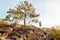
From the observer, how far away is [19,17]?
30.5 m

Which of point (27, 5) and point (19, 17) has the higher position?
point (27, 5)

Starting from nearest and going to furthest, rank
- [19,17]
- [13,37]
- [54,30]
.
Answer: [13,37] → [54,30] → [19,17]

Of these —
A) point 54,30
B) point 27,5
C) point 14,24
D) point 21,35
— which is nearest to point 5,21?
point 14,24

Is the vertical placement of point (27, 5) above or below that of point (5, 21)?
above

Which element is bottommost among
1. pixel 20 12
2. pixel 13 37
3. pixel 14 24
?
pixel 13 37

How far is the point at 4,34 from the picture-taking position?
28.9 metres

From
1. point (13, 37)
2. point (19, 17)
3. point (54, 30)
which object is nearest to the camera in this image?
point (13, 37)

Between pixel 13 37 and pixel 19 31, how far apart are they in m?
1.74

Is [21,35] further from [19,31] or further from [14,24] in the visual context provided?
[14,24]

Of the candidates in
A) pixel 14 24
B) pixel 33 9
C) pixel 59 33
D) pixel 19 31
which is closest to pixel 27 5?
pixel 33 9

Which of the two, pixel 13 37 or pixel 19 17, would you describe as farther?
pixel 19 17

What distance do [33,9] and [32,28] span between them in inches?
170

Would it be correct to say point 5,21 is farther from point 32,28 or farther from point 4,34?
point 32,28

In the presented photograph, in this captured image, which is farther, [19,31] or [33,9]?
[33,9]
